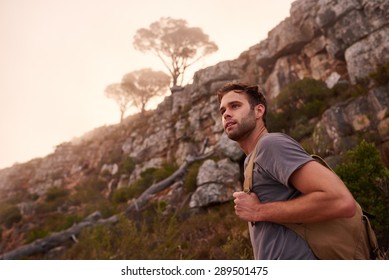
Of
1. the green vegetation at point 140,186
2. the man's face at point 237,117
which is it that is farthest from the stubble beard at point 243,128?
the green vegetation at point 140,186

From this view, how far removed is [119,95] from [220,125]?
18.8 metres

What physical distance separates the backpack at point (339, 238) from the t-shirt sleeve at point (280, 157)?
22cm

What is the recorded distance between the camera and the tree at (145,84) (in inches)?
1137

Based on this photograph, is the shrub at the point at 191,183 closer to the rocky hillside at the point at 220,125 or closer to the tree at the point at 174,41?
the rocky hillside at the point at 220,125

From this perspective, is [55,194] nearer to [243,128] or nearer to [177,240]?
[177,240]

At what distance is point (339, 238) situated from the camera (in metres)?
1.15

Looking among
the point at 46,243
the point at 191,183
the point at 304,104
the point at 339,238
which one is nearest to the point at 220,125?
the point at 304,104

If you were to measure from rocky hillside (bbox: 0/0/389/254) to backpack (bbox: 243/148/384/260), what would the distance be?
569 centimetres

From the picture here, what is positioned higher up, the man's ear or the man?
the man's ear

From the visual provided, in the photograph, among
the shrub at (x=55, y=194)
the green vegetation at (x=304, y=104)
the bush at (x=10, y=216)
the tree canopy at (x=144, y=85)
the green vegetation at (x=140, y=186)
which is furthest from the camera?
the tree canopy at (x=144, y=85)

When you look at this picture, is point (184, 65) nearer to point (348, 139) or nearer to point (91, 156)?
point (91, 156)

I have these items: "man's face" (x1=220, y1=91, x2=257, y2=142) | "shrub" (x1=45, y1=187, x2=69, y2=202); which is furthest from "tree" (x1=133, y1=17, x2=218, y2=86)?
"man's face" (x1=220, y1=91, x2=257, y2=142)

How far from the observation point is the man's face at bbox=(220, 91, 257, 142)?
65.3 inches

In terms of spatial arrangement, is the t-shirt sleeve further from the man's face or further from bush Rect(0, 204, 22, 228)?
bush Rect(0, 204, 22, 228)
